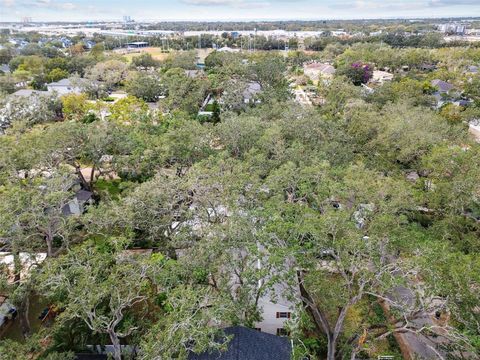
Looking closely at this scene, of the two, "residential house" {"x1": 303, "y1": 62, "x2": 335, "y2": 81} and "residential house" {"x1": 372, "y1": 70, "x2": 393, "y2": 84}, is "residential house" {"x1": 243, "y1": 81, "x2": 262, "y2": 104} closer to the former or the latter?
"residential house" {"x1": 303, "y1": 62, "x2": 335, "y2": 81}

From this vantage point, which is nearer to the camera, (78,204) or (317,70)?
(78,204)

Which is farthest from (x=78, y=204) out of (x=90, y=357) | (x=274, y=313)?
(x=274, y=313)

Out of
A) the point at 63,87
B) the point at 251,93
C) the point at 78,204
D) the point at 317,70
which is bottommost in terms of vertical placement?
the point at 78,204

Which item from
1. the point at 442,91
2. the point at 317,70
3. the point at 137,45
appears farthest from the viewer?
the point at 137,45

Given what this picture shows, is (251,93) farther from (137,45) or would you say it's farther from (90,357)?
(137,45)

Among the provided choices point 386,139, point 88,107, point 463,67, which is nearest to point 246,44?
point 463,67

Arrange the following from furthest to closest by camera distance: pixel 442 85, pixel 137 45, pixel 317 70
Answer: pixel 137 45 → pixel 317 70 → pixel 442 85

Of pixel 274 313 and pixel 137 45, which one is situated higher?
pixel 137 45
